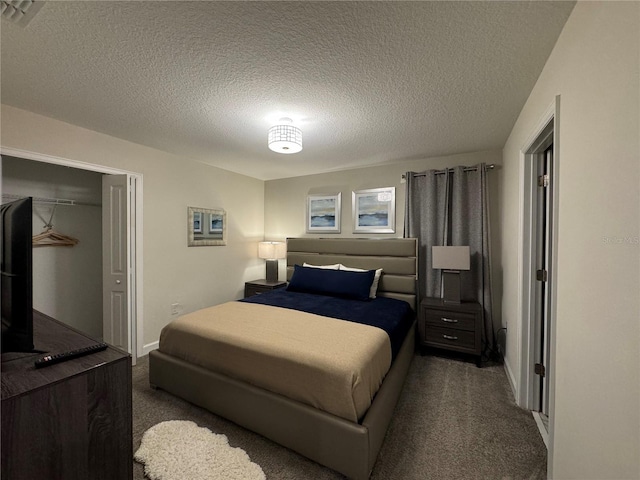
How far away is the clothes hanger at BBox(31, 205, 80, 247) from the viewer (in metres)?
2.98

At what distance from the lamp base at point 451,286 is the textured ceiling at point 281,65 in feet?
4.95

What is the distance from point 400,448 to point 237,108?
274cm

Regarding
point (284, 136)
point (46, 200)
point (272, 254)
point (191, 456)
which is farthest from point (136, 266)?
point (284, 136)

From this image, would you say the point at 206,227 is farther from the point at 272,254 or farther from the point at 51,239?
the point at 51,239

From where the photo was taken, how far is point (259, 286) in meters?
4.13

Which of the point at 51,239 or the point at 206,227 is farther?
the point at 206,227

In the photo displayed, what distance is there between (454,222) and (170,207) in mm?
3542

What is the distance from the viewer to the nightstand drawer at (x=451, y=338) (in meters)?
2.80

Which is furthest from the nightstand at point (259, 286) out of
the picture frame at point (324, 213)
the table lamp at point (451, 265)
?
the table lamp at point (451, 265)

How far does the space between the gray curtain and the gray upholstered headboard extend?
0.64 feet

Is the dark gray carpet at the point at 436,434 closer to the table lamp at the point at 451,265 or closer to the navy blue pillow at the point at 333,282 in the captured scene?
the table lamp at the point at 451,265

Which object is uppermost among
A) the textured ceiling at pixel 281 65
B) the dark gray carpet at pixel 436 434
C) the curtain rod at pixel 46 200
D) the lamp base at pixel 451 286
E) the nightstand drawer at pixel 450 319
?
the textured ceiling at pixel 281 65

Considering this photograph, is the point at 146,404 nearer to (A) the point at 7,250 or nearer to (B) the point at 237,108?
(A) the point at 7,250

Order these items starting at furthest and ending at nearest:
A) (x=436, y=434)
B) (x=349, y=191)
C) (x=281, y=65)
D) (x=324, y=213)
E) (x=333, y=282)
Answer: (x=324, y=213), (x=349, y=191), (x=333, y=282), (x=436, y=434), (x=281, y=65)
